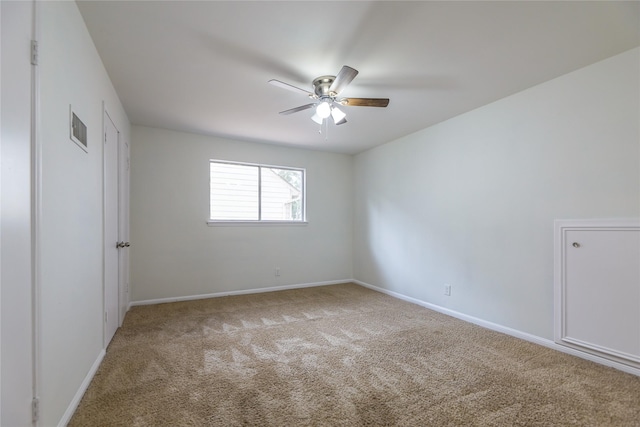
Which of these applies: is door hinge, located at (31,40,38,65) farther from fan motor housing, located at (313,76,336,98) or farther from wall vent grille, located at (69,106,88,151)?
fan motor housing, located at (313,76,336,98)

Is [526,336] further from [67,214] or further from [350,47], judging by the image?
[67,214]

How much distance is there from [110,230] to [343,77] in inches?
95.8

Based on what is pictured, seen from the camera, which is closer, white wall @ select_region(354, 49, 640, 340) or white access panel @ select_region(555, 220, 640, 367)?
white access panel @ select_region(555, 220, 640, 367)

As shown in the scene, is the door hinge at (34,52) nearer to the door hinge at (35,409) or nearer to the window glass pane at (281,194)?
the door hinge at (35,409)

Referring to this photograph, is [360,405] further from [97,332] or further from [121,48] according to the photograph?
[121,48]

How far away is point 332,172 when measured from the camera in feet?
17.4

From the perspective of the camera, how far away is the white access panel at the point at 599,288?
2125mm

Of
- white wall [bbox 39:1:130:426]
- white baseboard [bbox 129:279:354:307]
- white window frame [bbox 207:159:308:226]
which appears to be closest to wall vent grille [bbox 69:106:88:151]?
white wall [bbox 39:1:130:426]

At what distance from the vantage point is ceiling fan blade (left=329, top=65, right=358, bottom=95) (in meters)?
2.01

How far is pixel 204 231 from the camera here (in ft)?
13.9

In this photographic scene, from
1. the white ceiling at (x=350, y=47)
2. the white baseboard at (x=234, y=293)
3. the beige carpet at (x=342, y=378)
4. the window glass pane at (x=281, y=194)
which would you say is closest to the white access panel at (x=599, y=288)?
the beige carpet at (x=342, y=378)

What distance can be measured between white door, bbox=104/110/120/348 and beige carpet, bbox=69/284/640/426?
23 cm

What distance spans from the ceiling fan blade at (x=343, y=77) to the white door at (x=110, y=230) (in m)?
1.94

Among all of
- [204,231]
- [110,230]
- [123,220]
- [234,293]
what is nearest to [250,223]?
[204,231]
